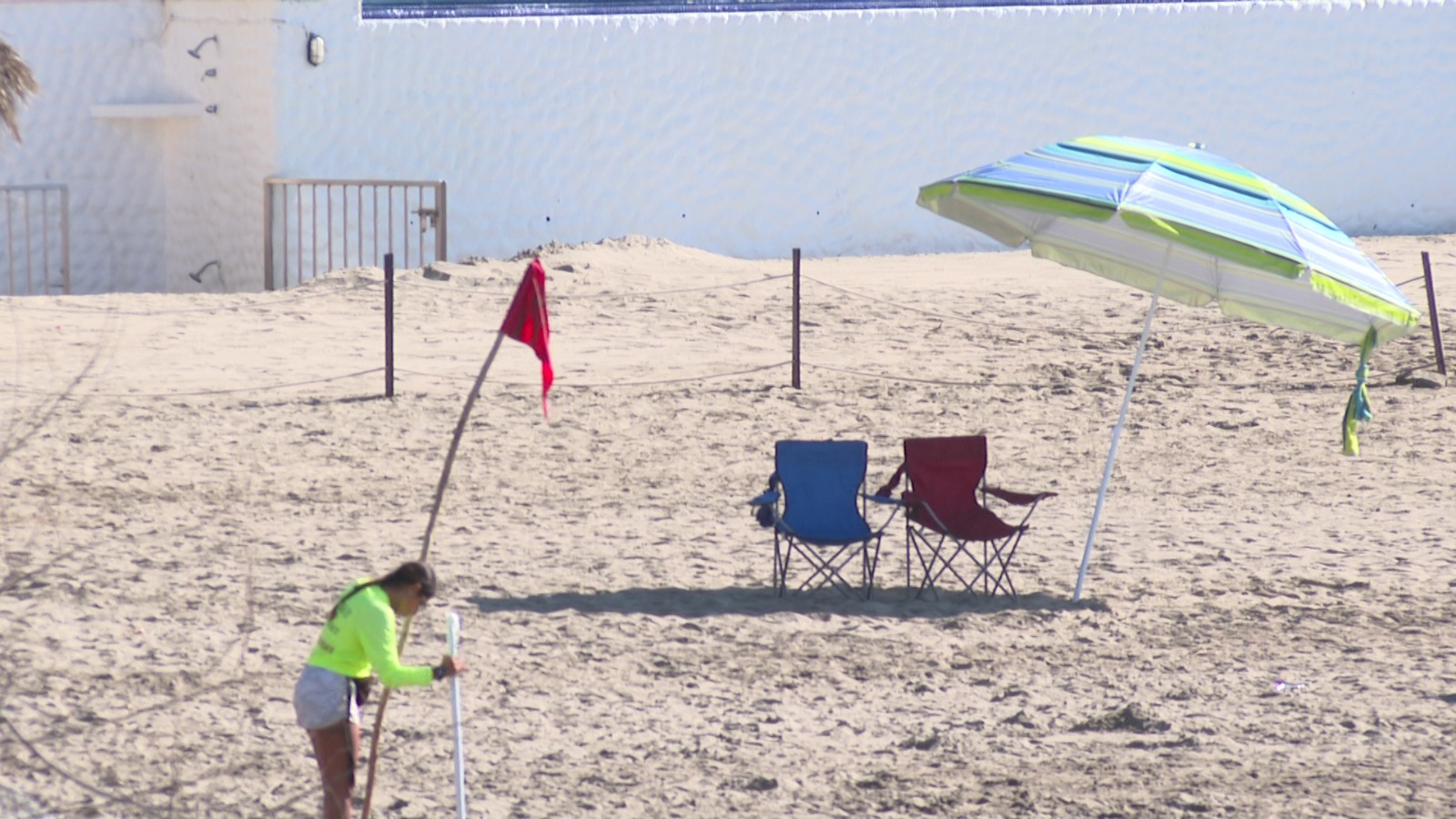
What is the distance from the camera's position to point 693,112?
1970 centimetres

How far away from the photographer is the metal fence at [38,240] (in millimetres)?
18453

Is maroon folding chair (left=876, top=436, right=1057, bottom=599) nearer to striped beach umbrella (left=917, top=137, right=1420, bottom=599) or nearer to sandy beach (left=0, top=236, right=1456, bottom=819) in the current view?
sandy beach (left=0, top=236, right=1456, bottom=819)

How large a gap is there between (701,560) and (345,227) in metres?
10.2

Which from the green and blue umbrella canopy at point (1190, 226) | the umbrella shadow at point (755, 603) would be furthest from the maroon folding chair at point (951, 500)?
the green and blue umbrella canopy at point (1190, 226)

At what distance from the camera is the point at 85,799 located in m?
5.73

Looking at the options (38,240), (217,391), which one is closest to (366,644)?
(217,391)

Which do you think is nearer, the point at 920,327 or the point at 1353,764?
the point at 1353,764

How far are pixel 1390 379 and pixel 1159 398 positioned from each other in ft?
7.19

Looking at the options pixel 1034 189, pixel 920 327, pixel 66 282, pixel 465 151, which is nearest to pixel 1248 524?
pixel 1034 189

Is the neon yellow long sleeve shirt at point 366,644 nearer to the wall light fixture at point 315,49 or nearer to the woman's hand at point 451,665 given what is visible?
the woman's hand at point 451,665

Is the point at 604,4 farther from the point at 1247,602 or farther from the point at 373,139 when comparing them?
the point at 1247,602

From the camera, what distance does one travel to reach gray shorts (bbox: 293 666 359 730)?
5230 mm

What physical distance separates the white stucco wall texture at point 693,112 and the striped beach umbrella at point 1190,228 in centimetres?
1081

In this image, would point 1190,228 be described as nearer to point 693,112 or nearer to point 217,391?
point 217,391
